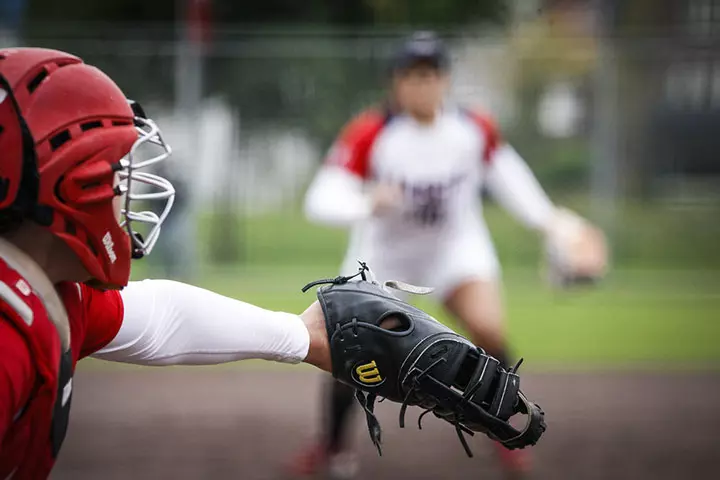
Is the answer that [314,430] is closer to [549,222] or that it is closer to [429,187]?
[429,187]

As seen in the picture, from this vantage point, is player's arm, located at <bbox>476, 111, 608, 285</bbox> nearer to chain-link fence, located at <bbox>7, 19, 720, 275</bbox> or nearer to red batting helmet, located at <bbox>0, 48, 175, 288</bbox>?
red batting helmet, located at <bbox>0, 48, 175, 288</bbox>

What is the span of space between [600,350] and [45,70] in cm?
726

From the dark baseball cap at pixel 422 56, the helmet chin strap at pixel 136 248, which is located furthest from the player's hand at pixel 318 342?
the dark baseball cap at pixel 422 56

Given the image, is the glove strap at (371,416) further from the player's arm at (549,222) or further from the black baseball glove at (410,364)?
the player's arm at (549,222)

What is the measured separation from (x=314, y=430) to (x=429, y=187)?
5.35ft

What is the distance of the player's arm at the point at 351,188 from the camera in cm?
495

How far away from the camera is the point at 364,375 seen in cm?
215

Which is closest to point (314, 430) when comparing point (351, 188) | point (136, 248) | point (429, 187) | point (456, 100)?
point (351, 188)

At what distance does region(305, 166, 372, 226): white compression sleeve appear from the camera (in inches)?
197

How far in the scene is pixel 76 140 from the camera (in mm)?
1828

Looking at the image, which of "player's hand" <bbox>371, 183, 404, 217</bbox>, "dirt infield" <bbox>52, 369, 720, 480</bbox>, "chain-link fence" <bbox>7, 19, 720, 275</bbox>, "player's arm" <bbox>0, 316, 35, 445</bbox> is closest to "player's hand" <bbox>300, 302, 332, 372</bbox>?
"player's arm" <bbox>0, 316, 35, 445</bbox>

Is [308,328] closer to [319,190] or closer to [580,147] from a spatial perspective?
[319,190]

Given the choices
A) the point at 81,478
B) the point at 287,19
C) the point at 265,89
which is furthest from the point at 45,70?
the point at 287,19

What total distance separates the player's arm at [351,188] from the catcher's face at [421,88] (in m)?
0.23
